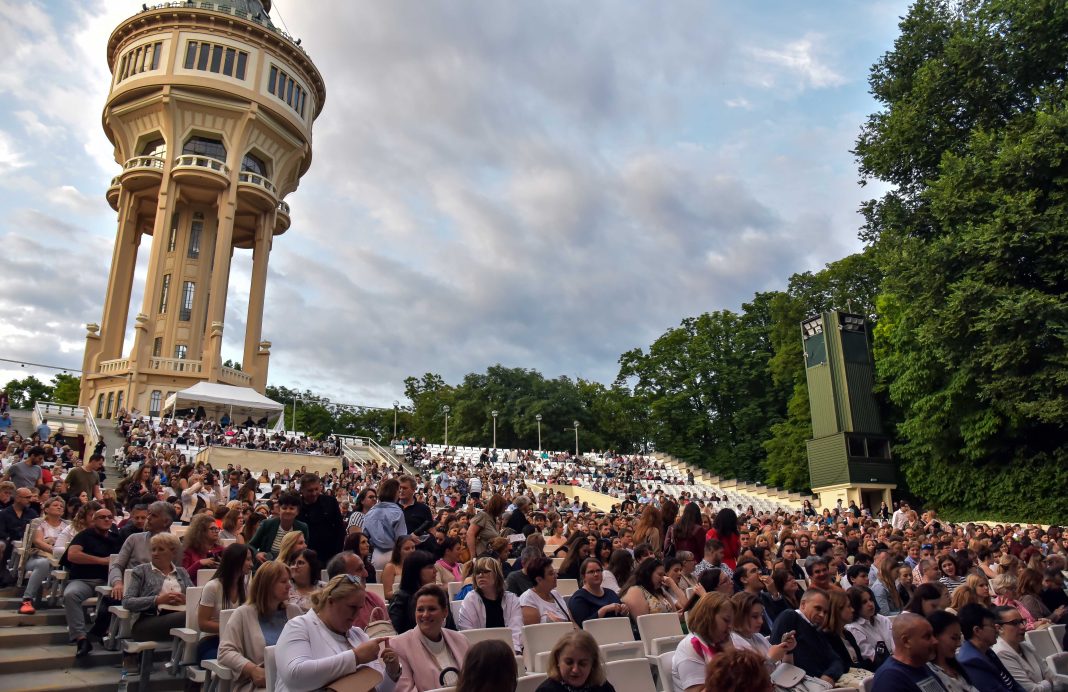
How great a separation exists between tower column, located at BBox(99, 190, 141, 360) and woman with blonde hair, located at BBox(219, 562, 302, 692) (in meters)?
43.4

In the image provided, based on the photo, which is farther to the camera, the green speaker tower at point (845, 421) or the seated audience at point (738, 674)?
the green speaker tower at point (845, 421)

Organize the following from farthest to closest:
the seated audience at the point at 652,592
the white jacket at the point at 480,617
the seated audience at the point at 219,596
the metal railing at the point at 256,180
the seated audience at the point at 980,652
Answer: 1. the metal railing at the point at 256,180
2. the seated audience at the point at 652,592
3. the white jacket at the point at 480,617
4. the seated audience at the point at 219,596
5. the seated audience at the point at 980,652

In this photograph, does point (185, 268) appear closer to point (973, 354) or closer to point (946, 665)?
point (973, 354)

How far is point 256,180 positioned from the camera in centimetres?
4503

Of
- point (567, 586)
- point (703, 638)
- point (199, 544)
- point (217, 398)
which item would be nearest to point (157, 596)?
point (199, 544)

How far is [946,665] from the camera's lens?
5.05m

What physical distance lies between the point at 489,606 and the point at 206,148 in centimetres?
4533

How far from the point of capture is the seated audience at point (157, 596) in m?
6.22

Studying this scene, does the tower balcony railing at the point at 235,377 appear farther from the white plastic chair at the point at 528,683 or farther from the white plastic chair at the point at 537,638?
the white plastic chair at the point at 528,683

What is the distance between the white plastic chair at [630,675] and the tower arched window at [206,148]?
45.4 m

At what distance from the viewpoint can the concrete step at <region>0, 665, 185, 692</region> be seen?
233 inches

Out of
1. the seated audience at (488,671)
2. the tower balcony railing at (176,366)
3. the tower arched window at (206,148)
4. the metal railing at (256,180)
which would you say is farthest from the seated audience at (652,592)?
the tower arched window at (206,148)

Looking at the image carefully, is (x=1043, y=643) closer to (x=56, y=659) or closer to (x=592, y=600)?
(x=592, y=600)

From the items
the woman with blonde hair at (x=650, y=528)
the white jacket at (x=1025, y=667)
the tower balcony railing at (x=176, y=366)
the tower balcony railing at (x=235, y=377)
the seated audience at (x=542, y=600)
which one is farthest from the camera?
the tower balcony railing at (x=235, y=377)
